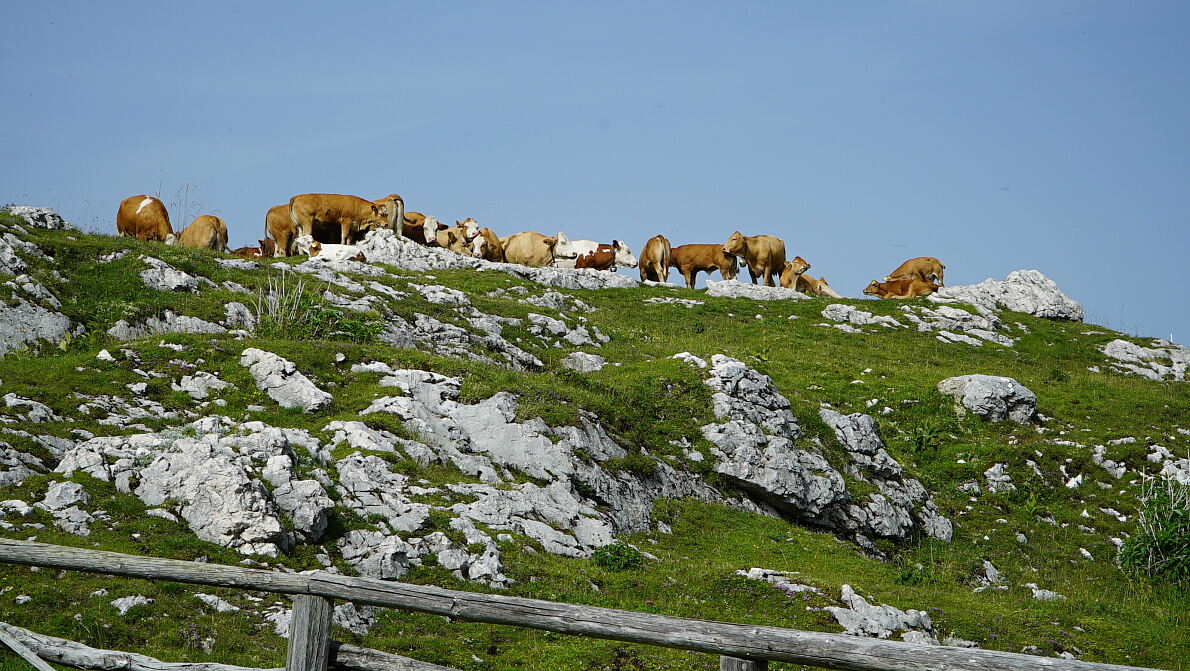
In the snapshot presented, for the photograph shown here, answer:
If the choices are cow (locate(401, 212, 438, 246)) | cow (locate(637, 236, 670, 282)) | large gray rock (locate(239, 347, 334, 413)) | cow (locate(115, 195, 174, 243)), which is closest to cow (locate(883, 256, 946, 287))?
cow (locate(637, 236, 670, 282))

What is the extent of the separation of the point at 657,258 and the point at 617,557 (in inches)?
1421

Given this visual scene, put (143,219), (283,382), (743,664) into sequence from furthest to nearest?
(143,219)
(283,382)
(743,664)

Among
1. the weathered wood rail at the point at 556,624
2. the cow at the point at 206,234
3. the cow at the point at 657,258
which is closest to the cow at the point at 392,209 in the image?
the cow at the point at 206,234

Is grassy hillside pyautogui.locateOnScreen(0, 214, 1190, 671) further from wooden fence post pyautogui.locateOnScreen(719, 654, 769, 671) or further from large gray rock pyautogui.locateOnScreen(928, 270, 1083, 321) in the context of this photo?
large gray rock pyautogui.locateOnScreen(928, 270, 1083, 321)

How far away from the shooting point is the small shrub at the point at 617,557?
13164 mm

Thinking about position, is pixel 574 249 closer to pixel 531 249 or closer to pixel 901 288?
pixel 531 249

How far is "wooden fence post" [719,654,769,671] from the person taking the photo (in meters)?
6.13

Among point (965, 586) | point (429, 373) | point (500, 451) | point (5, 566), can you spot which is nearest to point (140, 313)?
point (429, 373)

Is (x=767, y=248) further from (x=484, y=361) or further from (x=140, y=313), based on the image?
(x=140, y=313)

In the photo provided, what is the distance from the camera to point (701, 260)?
49.8 m

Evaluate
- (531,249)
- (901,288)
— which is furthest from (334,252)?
(901,288)

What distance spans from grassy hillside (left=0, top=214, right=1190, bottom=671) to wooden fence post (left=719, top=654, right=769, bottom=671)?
14.6 feet

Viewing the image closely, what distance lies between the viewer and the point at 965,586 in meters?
15.9

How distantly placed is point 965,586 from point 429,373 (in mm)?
9897
